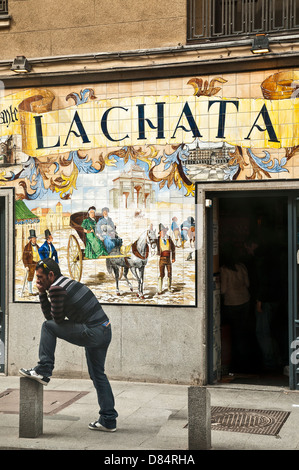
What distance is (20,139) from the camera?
1112 centimetres

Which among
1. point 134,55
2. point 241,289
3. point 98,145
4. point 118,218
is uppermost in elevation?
point 134,55

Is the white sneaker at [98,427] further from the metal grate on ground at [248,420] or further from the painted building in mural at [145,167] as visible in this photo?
the painted building in mural at [145,167]

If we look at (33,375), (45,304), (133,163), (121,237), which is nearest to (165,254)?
(121,237)

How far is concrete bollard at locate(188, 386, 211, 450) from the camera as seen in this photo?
277 inches

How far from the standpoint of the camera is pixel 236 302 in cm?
1108

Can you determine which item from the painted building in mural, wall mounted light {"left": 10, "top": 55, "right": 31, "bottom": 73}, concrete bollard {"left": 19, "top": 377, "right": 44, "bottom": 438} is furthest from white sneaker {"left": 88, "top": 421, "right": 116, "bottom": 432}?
wall mounted light {"left": 10, "top": 55, "right": 31, "bottom": 73}

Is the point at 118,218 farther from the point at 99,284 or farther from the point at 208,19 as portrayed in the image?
the point at 208,19

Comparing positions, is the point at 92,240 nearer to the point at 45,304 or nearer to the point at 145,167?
the point at 145,167

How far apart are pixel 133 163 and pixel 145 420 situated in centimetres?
395

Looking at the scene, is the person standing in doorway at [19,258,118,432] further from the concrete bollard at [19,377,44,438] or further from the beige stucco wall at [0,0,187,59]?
the beige stucco wall at [0,0,187,59]

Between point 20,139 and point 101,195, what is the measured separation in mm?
1664

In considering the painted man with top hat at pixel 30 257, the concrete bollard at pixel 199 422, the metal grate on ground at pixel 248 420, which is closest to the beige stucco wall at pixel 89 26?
the painted man with top hat at pixel 30 257
